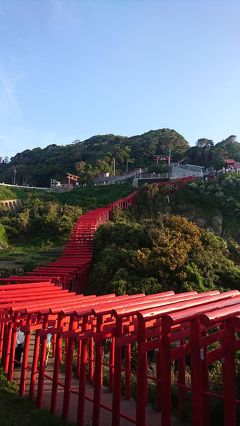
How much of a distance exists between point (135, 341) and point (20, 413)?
2.41 m

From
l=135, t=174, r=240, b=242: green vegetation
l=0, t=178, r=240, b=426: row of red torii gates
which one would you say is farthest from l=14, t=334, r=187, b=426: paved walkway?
l=135, t=174, r=240, b=242: green vegetation

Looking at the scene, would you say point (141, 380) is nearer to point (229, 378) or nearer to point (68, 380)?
point (229, 378)

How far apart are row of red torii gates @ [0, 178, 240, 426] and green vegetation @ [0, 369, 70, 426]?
0.17 meters

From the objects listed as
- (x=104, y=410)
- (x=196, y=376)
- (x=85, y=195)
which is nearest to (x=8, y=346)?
(x=104, y=410)

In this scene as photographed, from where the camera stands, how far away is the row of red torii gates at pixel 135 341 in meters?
4.04

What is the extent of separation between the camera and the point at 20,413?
19.6ft

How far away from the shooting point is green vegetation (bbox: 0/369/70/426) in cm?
558

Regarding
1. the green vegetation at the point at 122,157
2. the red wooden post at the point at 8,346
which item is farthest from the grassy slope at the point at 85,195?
the red wooden post at the point at 8,346

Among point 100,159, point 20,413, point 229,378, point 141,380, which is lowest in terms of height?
point 20,413

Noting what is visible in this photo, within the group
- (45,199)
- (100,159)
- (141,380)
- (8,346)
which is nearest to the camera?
(141,380)

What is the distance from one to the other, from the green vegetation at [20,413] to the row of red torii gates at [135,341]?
0.17 metres

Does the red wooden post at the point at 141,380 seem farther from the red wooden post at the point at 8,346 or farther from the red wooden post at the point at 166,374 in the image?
the red wooden post at the point at 8,346

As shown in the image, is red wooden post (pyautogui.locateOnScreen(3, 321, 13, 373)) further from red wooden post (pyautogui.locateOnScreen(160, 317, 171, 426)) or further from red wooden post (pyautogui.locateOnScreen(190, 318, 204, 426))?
red wooden post (pyautogui.locateOnScreen(190, 318, 204, 426))

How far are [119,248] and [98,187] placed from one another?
26.3 metres
